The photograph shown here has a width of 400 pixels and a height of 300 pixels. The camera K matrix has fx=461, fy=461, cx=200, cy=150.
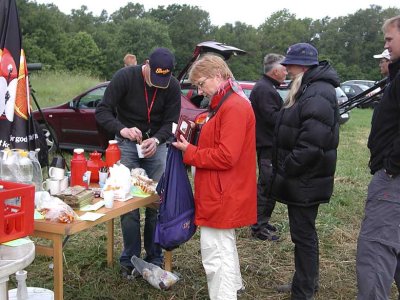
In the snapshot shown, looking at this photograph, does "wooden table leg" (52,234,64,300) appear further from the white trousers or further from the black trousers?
the black trousers

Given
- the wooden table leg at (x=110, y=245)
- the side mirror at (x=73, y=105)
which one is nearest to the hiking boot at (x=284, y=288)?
the wooden table leg at (x=110, y=245)

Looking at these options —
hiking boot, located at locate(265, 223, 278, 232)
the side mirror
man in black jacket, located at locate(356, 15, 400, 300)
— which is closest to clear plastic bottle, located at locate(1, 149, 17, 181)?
man in black jacket, located at locate(356, 15, 400, 300)

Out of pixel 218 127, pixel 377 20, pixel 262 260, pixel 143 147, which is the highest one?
pixel 377 20

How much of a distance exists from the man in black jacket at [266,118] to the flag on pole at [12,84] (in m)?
2.17

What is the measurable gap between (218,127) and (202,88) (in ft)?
0.84

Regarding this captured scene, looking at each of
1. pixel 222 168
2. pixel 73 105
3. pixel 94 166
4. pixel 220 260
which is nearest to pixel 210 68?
pixel 222 168

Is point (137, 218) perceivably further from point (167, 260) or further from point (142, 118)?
point (142, 118)

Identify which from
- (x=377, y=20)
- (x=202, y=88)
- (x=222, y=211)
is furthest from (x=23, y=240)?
(x=377, y=20)

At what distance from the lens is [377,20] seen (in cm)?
6372

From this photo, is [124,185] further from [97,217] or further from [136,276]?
[136,276]

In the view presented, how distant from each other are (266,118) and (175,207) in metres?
1.93

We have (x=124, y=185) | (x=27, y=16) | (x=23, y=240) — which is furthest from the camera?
(x=27, y=16)

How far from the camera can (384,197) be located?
100 inches

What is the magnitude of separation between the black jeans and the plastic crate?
170 centimetres
